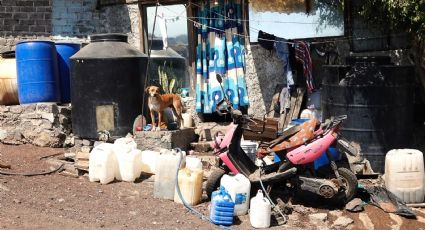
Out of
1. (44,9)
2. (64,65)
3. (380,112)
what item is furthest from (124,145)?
(44,9)

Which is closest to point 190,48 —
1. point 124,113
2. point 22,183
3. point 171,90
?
point 171,90

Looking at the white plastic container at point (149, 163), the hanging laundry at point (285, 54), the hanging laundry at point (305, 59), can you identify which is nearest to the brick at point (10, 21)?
the white plastic container at point (149, 163)

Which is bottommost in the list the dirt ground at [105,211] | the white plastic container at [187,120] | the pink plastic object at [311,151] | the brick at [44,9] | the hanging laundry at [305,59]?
the dirt ground at [105,211]

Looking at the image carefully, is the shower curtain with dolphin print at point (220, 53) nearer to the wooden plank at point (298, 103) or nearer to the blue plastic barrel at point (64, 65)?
the wooden plank at point (298, 103)

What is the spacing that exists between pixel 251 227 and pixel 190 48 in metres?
→ 4.75

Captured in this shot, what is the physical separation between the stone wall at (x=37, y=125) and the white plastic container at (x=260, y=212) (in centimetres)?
457

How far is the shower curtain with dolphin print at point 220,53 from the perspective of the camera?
9047mm

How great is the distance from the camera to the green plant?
31.8 feet

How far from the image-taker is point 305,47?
8516 millimetres

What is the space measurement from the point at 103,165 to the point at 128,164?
32 centimetres

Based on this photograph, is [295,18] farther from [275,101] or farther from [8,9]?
[8,9]

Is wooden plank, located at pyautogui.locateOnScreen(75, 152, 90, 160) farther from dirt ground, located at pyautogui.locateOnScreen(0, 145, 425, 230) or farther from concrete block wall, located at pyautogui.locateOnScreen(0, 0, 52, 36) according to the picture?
concrete block wall, located at pyautogui.locateOnScreen(0, 0, 52, 36)

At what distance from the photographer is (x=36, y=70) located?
28.9 ft

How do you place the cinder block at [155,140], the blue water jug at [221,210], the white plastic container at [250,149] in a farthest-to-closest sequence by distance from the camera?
1. the cinder block at [155,140]
2. the white plastic container at [250,149]
3. the blue water jug at [221,210]
